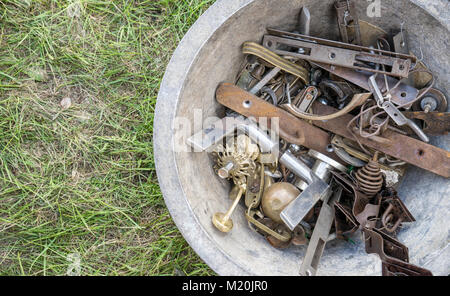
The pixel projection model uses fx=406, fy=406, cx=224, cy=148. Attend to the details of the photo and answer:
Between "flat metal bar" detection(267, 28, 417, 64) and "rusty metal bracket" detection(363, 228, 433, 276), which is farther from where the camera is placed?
"flat metal bar" detection(267, 28, 417, 64)

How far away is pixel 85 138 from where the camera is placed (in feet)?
7.37

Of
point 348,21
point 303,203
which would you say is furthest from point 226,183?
point 348,21

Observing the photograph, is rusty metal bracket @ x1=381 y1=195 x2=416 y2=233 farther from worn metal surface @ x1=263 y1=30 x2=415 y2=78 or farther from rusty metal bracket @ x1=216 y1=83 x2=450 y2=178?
worn metal surface @ x1=263 y1=30 x2=415 y2=78

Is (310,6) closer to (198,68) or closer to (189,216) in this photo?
(198,68)

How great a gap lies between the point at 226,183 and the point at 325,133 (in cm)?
54

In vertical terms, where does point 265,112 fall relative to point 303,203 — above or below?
above

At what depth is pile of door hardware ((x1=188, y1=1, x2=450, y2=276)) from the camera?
176cm

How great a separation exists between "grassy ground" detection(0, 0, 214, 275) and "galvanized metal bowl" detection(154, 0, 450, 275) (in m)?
0.52

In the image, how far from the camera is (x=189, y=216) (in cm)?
162

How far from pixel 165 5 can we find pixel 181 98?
0.93 metres

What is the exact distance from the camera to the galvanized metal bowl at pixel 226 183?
1596 millimetres

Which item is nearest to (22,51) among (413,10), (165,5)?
(165,5)

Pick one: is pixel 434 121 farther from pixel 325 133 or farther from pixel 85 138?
pixel 85 138

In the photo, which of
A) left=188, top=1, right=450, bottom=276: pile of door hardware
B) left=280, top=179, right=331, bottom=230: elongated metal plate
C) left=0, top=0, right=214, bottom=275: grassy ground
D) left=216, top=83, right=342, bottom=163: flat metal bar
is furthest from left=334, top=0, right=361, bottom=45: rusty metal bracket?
left=0, top=0, right=214, bottom=275: grassy ground
